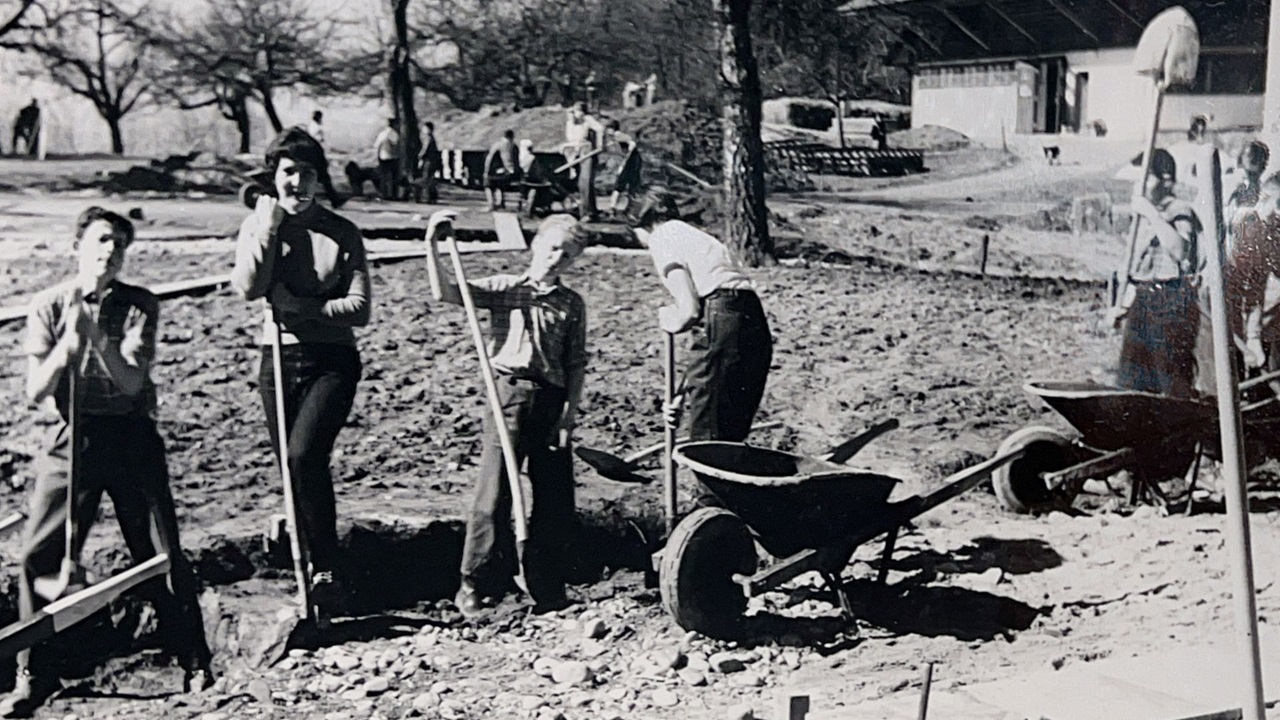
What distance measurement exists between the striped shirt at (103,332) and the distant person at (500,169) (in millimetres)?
1103

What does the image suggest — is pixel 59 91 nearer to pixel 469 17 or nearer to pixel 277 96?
pixel 277 96

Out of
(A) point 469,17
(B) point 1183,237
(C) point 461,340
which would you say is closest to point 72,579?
(C) point 461,340

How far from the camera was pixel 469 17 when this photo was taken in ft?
15.3

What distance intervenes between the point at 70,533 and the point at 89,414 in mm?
346

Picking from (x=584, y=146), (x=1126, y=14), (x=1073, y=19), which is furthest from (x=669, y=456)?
(x=1126, y=14)

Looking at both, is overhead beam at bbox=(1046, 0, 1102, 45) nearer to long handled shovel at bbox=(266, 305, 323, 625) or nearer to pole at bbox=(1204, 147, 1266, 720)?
pole at bbox=(1204, 147, 1266, 720)

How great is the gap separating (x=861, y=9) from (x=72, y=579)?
3445 mm

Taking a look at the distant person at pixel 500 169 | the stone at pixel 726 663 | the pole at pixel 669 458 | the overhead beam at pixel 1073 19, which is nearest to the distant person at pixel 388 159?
the distant person at pixel 500 169

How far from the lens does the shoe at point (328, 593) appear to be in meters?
4.39

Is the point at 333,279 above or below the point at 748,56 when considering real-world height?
below

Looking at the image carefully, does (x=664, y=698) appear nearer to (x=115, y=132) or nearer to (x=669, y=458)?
(x=669, y=458)

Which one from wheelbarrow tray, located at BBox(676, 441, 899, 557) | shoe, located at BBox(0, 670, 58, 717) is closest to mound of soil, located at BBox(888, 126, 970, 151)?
wheelbarrow tray, located at BBox(676, 441, 899, 557)

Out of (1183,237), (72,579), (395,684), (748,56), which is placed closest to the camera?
(72,579)

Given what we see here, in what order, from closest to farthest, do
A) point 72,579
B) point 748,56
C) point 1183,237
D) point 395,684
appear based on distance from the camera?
point 72,579
point 395,684
point 748,56
point 1183,237
